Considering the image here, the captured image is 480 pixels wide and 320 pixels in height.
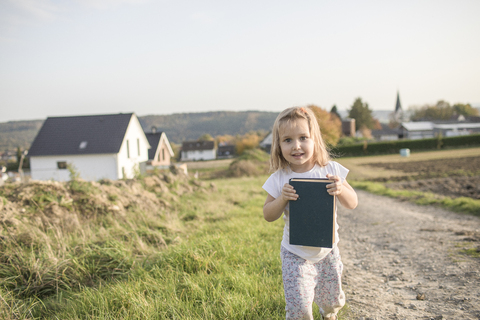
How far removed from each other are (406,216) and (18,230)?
24.6 ft

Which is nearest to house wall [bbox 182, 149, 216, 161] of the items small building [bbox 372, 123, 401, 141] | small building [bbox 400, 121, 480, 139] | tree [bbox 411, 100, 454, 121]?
small building [bbox 372, 123, 401, 141]

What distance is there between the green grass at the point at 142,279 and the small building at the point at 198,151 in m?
83.2

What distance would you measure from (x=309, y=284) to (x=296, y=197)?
616 mm

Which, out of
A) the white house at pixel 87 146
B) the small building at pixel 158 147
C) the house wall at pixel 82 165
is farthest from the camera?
the small building at pixel 158 147

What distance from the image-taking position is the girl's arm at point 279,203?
2.07m

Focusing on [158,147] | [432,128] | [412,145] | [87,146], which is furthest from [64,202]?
[432,128]

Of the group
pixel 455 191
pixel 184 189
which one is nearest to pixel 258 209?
pixel 184 189

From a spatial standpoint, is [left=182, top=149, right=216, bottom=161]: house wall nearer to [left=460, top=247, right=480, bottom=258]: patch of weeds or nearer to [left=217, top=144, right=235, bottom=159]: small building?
[left=217, top=144, right=235, bottom=159]: small building

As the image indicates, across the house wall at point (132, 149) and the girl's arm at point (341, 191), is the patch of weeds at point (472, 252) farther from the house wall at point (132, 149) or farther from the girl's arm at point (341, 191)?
the house wall at point (132, 149)

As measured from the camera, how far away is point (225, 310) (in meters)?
2.52

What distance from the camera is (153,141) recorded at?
3872 centimetres

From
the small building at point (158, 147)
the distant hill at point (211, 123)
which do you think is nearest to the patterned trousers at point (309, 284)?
the small building at point (158, 147)

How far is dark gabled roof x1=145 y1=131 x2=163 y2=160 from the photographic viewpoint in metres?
37.3

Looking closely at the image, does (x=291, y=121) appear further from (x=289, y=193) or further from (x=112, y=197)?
(x=112, y=197)
